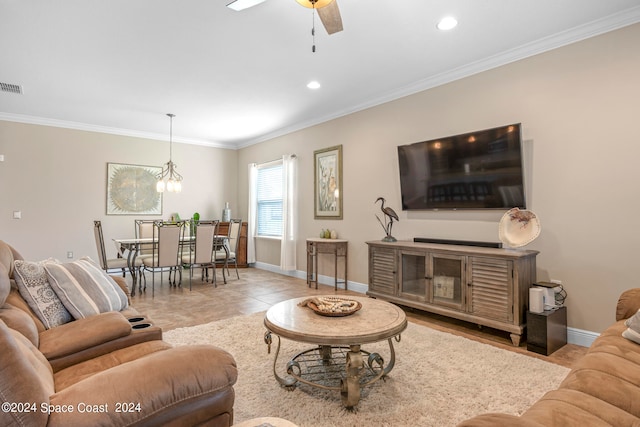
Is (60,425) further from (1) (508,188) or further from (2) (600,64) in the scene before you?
(2) (600,64)

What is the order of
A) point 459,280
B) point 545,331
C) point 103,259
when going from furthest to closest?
1. point 103,259
2. point 459,280
3. point 545,331

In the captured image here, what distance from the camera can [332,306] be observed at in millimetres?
2252

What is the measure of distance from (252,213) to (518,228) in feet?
17.2

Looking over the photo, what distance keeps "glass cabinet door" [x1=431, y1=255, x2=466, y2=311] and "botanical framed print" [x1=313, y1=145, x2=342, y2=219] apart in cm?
205

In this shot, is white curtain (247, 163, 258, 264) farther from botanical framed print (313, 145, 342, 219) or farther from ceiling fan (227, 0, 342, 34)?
ceiling fan (227, 0, 342, 34)

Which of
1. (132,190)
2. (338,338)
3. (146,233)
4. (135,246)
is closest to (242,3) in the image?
(338,338)

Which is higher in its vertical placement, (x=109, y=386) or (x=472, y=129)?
(x=472, y=129)

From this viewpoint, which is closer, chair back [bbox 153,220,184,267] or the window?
chair back [bbox 153,220,184,267]

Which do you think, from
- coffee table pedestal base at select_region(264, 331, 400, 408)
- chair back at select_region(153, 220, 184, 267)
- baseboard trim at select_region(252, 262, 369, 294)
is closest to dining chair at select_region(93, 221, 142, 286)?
chair back at select_region(153, 220, 184, 267)

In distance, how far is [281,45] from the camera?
3256mm

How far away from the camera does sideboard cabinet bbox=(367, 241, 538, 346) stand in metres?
2.93

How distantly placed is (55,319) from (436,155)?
3644mm

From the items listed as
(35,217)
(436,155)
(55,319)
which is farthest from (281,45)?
(35,217)

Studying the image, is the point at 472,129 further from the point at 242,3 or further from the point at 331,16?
the point at 242,3
